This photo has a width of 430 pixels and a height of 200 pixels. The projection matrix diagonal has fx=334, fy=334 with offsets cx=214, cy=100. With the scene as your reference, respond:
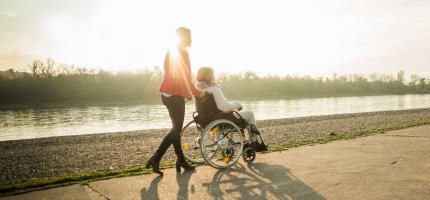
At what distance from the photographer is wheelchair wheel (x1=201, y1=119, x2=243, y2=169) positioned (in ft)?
16.6

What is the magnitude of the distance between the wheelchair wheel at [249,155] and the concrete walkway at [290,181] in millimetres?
118

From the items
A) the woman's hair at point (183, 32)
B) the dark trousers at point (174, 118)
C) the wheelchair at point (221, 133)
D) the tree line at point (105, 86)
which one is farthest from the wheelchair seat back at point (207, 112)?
the tree line at point (105, 86)

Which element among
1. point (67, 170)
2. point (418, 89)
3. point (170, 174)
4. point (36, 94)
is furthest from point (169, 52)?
point (418, 89)

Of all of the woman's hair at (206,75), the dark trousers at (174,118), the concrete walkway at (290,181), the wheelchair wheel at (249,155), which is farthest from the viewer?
the wheelchair wheel at (249,155)

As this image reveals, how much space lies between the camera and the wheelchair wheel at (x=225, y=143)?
5066mm

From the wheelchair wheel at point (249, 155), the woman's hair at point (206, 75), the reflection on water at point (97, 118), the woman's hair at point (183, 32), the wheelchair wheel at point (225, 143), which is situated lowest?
the reflection on water at point (97, 118)

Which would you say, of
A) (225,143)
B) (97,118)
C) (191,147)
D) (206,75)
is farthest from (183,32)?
(97,118)

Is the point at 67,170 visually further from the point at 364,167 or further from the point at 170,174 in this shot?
the point at 364,167

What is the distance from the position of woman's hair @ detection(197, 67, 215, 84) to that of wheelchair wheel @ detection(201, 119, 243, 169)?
670 millimetres

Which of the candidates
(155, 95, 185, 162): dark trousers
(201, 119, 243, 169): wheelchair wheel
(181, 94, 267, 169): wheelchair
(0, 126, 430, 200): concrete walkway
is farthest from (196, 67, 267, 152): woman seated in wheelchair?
(0, 126, 430, 200): concrete walkway

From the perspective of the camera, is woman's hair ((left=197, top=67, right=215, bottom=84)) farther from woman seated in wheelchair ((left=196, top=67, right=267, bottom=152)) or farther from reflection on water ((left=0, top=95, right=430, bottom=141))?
reflection on water ((left=0, top=95, right=430, bottom=141))

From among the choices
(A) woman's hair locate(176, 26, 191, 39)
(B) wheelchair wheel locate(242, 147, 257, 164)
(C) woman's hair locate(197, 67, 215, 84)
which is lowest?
(B) wheelchair wheel locate(242, 147, 257, 164)

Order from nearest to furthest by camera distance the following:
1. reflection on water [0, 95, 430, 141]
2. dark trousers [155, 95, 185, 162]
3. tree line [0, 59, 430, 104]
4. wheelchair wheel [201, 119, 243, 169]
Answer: dark trousers [155, 95, 185, 162] → wheelchair wheel [201, 119, 243, 169] → reflection on water [0, 95, 430, 141] → tree line [0, 59, 430, 104]

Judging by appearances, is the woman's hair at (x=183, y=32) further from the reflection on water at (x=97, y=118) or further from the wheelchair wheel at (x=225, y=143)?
the reflection on water at (x=97, y=118)
